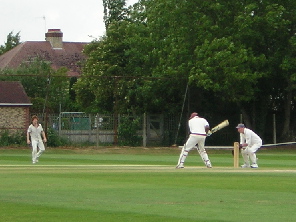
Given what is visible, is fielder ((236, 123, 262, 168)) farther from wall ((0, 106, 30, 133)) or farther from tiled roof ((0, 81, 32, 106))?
tiled roof ((0, 81, 32, 106))

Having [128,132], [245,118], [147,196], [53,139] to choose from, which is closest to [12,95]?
[53,139]

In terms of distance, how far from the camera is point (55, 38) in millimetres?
95938

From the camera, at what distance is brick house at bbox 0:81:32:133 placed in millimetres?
46772

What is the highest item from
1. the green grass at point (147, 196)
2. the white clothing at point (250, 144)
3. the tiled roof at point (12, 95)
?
the tiled roof at point (12, 95)

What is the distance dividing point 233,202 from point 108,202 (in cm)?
207

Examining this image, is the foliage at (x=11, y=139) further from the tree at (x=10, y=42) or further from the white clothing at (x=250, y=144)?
the tree at (x=10, y=42)

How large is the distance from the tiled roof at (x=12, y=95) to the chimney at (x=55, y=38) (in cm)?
4366

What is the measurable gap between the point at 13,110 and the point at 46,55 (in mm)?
41263

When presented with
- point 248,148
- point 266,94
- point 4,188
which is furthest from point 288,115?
point 4,188

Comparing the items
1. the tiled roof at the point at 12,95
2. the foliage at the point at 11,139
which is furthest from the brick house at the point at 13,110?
the foliage at the point at 11,139

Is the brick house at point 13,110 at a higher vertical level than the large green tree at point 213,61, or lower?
lower

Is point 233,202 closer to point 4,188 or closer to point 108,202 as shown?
point 108,202

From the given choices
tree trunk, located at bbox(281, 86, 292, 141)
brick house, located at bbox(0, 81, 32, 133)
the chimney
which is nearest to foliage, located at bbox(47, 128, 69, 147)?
brick house, located at bbox(0, 81, 32, 133)

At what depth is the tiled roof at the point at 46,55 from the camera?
8588 centimetres
